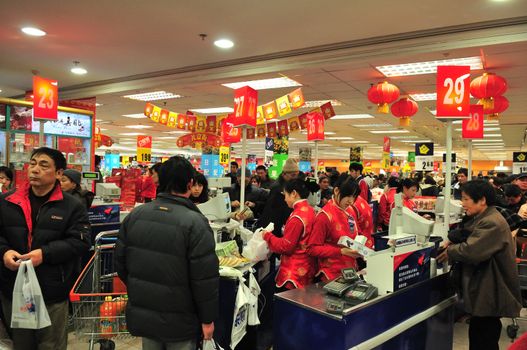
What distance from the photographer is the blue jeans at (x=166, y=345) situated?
2.05 m

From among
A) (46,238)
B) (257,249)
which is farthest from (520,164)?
(46,238)

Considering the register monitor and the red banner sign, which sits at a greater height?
the red banner sign

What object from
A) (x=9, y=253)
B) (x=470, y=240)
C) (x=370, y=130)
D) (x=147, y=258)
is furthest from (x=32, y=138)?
(x=370, y=130)

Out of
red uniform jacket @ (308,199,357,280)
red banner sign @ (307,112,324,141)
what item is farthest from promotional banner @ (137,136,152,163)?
red uniform jacket @ (308,199,357,280)

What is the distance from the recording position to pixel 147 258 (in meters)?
2.02

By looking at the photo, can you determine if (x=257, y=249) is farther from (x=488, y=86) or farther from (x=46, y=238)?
(x=488, y=86)

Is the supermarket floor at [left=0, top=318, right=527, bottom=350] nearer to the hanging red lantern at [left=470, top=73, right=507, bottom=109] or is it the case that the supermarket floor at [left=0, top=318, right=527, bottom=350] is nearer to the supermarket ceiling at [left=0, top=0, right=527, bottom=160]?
the hanging red lantern at [left=470, top=73, right=507, bottom=109]

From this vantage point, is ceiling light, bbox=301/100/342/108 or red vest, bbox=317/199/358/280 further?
ceiling light, bbox=301/100/342/108

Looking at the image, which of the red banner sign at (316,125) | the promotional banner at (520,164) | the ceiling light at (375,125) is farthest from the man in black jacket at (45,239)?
the ceiling light at (375,125)

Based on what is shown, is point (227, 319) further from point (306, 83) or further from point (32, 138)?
point (32, 138)

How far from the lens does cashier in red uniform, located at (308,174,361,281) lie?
10.1 ft

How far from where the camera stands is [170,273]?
1.99m

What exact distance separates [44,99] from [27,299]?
438cm

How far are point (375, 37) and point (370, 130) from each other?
10783 millimetres
